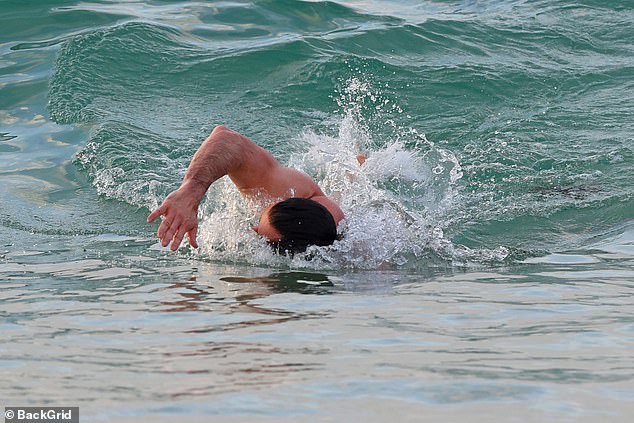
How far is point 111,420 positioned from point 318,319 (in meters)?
1.48

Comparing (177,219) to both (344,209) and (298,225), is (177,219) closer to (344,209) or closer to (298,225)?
(298,225)

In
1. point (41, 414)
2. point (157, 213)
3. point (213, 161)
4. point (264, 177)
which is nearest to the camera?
point (41, 414)

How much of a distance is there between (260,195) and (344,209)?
69 cm

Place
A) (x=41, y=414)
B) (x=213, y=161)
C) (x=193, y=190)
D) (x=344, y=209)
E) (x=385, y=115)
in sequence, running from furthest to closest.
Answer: (x=385, y=115) → (x=344, y=209) → (x=213, y=161) → (x=193, y=190) → (x=41, y=414)

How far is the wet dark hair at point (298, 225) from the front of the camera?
5.93 m

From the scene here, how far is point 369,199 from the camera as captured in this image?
7.03m

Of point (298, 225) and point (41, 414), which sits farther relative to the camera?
point (298, 225)

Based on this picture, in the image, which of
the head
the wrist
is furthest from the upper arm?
the wrist

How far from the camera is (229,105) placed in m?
9.86

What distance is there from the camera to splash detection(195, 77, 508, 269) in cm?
617

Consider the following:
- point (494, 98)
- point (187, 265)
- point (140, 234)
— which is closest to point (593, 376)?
point (187, 265)

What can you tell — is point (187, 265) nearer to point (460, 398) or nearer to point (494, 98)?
point (460, 398)

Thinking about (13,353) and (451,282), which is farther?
(451,282)

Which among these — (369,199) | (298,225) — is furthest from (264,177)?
(369,199)
